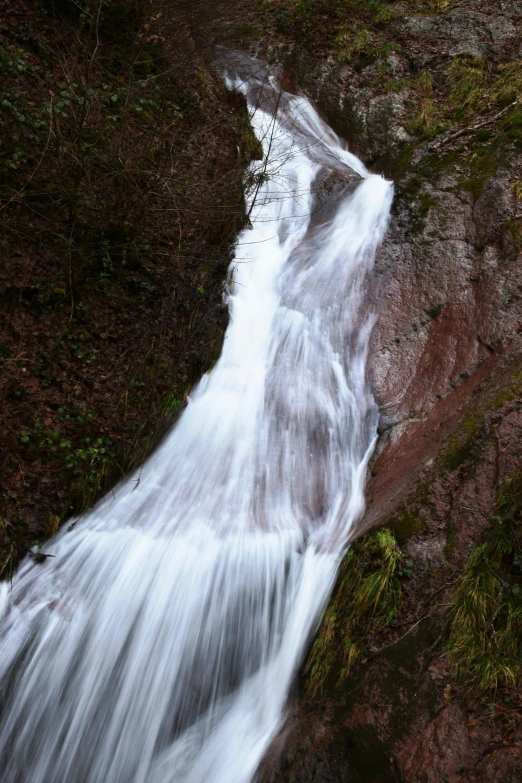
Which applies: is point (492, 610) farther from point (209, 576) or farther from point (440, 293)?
point (440, 293)

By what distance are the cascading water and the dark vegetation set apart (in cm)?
39

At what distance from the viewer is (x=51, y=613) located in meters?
4.46

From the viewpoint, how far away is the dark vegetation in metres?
5.16

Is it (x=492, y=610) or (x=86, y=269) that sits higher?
(x=86, y=269)

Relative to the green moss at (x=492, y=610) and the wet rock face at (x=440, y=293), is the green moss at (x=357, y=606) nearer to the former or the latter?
the green moss at (x=492, y=610)

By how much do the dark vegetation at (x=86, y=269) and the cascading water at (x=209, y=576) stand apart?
1.28 feet

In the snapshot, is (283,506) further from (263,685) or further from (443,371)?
(443,371)

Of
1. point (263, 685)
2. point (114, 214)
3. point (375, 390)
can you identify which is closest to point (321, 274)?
point (375, 390)

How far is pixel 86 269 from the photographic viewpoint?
599 centimetres

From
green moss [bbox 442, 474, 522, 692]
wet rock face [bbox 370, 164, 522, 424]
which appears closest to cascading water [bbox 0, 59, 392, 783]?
wet rock face [bbox 370, 164, 522, 424]

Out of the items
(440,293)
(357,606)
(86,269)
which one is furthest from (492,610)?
(86,269)

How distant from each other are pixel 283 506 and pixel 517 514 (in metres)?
2.26

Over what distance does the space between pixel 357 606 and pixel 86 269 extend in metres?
4.57

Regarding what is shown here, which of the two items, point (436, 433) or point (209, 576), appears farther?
point (436, 433)
